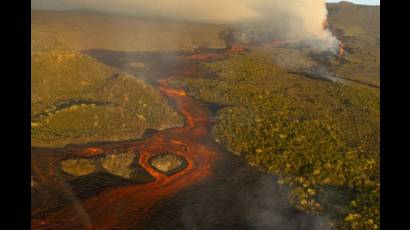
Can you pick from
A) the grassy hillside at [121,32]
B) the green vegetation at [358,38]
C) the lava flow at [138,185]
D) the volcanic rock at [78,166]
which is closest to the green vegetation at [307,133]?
the lava flow at [138,185]

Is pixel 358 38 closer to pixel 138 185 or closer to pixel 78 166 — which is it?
pixel 138 185

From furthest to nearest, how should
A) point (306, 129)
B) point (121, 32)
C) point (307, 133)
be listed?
point (121, 32)
point (306, 129)
point (307, 133)

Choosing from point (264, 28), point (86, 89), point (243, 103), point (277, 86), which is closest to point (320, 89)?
point (277, 86)

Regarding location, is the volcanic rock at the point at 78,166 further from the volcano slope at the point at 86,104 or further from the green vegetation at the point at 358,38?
the green vegetation at the point at 358,38

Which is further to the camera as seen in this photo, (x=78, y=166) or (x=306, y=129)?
(x=306, y=129)

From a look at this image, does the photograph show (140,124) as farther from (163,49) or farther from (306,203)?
(163,49)

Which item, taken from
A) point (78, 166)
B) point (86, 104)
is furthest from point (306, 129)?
point (78, 166)

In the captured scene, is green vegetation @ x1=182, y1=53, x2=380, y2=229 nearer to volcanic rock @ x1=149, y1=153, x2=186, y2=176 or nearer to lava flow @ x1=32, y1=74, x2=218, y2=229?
lava flow @ x1=32, y1=74, x2=218, y2=229
